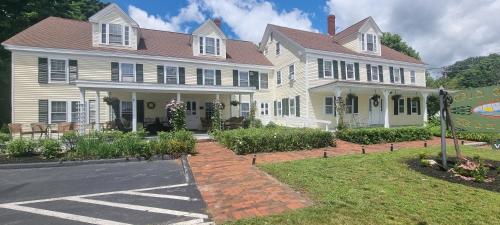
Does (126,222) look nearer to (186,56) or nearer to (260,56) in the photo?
(186,56)

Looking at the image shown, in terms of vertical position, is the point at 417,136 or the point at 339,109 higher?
the point at 339,109

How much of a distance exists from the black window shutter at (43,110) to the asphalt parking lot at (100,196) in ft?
31.2

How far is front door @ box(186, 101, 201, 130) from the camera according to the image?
1995cm

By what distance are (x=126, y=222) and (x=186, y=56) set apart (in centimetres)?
1709

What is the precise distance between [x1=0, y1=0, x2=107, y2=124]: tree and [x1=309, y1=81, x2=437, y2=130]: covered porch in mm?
23159

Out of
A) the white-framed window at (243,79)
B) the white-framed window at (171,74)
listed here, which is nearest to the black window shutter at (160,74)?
the white-framed window at (171,74)

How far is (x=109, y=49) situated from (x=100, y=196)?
49.2 ft

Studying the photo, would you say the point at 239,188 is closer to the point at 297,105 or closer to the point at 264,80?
the point at 297,105

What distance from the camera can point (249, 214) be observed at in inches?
168

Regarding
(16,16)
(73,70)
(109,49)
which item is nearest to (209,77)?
(109,49)

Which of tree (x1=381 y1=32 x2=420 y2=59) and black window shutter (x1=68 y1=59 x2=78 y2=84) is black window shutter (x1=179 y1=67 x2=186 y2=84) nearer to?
black window shutter (x1=68 y1=59 x2=78 y2=84)

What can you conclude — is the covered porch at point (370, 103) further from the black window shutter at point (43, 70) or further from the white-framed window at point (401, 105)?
the black window shutter at point (43, 70)

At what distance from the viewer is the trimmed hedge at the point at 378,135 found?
13195 millimetres

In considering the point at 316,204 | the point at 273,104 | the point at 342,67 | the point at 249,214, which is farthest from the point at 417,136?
the point at 249,214
